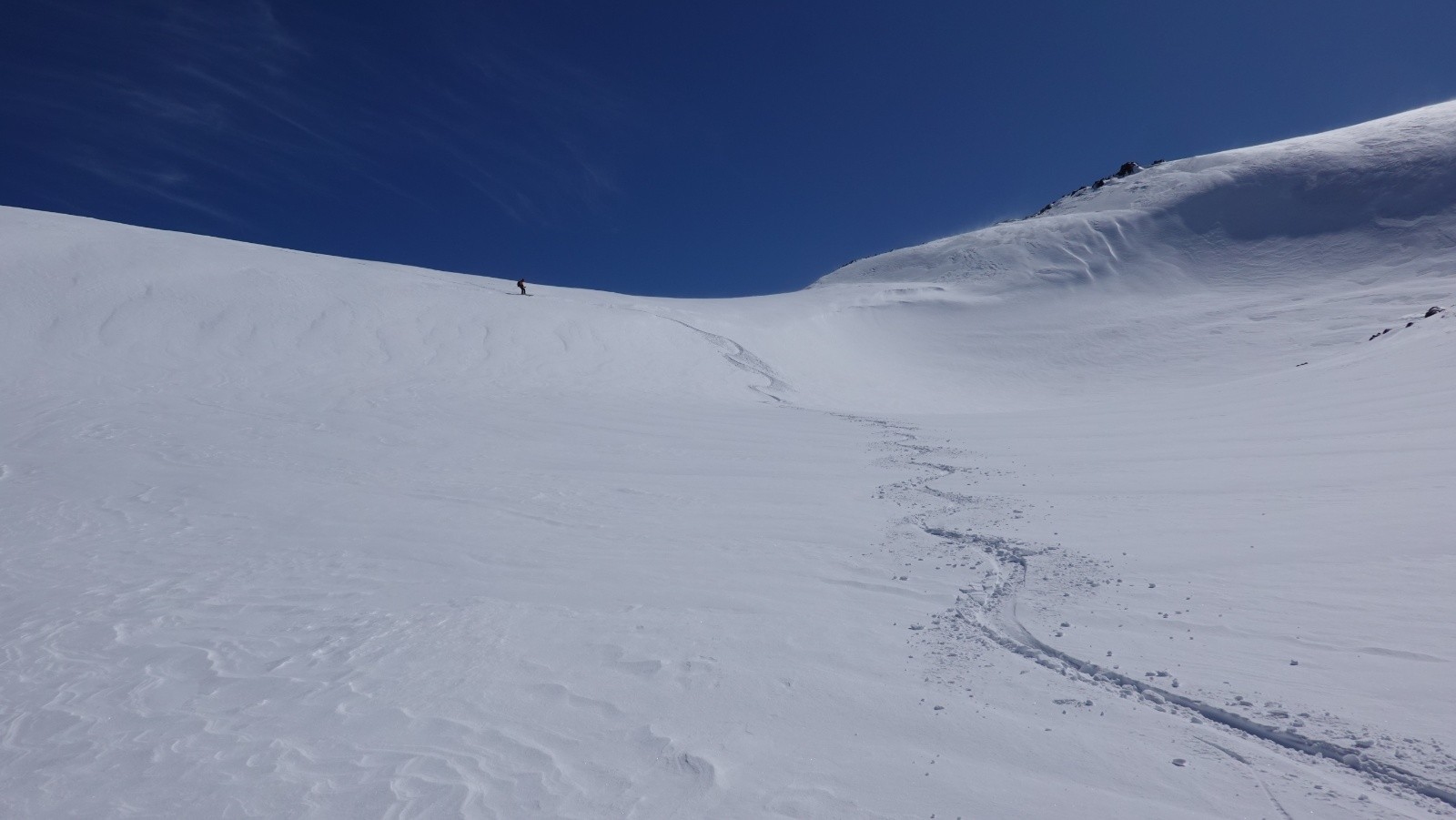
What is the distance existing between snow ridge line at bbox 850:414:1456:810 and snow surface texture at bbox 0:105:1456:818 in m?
0.02

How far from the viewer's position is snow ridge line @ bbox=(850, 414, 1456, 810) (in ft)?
10.9

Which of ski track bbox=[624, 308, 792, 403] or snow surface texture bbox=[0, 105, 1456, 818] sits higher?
ski track bbox=[624, 308, 792, 403]

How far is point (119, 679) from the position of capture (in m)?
4.68

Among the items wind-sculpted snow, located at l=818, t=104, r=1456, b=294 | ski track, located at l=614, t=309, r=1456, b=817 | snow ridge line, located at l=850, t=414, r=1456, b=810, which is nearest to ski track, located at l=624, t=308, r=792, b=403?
ski track, located at l=614, t=309, r=1456, b=817

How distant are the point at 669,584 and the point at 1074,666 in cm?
300

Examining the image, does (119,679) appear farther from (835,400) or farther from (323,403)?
(835,400)

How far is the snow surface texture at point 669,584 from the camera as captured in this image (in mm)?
3664

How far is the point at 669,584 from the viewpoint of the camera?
6098mm

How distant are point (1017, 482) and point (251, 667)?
25.0ft

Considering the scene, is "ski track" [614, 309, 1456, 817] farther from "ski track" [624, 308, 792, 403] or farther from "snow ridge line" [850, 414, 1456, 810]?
"ski track" [624, 308, 792, 403]

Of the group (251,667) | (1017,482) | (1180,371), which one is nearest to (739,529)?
(1017,482)

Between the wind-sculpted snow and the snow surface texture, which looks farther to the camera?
the wind-sculpted snow

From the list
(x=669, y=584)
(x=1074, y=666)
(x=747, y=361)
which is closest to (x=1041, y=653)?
(x=1074, y=666)

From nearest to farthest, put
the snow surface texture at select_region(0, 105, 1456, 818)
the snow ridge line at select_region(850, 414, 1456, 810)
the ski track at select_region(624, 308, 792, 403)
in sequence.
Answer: the snow ridge line at select_region(850, 414, 1456, 810)
the snow surface texture at select_region(0, 105, 1456, 818)
the ski track at select_region(624, 308, 792, 403)
